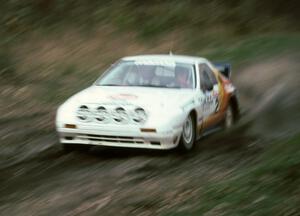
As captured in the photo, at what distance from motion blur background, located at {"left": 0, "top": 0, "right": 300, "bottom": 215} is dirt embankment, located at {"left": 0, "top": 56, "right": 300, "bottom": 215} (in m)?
0.02

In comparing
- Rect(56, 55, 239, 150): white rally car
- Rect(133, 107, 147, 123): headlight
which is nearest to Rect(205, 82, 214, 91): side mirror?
Rect(56, 55, 239, 150): white rally car

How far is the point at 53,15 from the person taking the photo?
22141 millimetres

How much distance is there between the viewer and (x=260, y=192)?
6.42 metres

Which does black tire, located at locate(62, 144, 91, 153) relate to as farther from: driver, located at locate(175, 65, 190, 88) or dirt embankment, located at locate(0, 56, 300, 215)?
driver, located at locate(175, 65, 190, 88)

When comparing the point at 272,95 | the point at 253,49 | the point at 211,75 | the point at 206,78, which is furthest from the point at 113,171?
the point at 253,49

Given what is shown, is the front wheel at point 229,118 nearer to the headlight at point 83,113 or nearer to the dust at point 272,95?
the dust at point 272,95

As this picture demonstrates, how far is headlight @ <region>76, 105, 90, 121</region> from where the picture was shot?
31.8 feet

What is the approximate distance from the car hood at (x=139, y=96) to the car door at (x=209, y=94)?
41 cm

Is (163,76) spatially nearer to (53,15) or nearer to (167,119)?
(167,119)

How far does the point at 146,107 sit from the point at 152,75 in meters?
1.44

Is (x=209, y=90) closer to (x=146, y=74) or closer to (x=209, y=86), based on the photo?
(x=209, y=86)

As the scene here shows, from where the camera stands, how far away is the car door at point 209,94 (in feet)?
35.7

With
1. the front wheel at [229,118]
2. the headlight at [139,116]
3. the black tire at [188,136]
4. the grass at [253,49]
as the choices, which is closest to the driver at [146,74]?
the black tire at [188,136]

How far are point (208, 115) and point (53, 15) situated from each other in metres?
12.1
